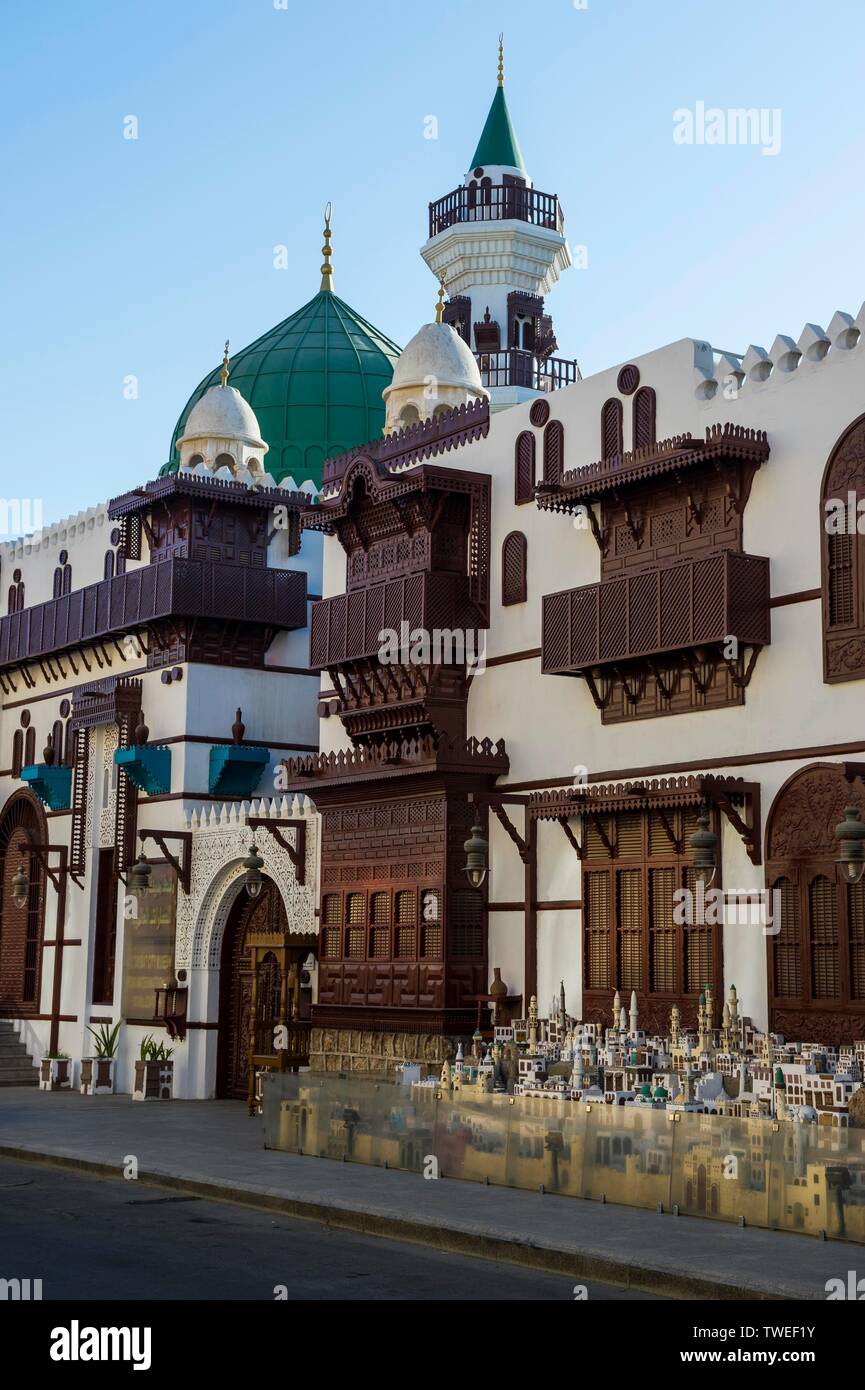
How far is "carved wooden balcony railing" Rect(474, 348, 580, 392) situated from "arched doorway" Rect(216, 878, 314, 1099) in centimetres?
1763

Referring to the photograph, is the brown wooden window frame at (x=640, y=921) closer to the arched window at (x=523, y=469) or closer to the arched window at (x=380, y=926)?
the arched window at (x=380, y=926)

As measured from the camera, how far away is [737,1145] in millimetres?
13023

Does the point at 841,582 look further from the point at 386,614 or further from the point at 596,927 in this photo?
the point at 386,614

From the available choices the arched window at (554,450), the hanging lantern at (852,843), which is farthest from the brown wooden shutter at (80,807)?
the hanging lantern at (852,843)

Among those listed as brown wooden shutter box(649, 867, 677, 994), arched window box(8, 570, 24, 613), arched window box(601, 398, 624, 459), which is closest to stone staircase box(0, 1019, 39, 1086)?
arched window box(8, 570, 24, 613)

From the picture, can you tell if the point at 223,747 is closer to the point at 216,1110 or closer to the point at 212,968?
the point at 212,968

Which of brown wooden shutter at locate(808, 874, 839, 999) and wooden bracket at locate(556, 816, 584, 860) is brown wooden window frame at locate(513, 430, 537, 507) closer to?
wooden bracket at locate(556, 816, 584, 860)

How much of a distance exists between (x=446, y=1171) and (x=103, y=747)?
1702 centimetres

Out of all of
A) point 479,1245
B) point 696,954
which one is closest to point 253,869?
point 696,954

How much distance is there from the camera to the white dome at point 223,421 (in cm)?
3212

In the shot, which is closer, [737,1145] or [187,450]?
[737,1145]

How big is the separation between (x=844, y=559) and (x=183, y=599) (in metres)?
14.1

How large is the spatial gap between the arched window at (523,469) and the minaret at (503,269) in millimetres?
17586
